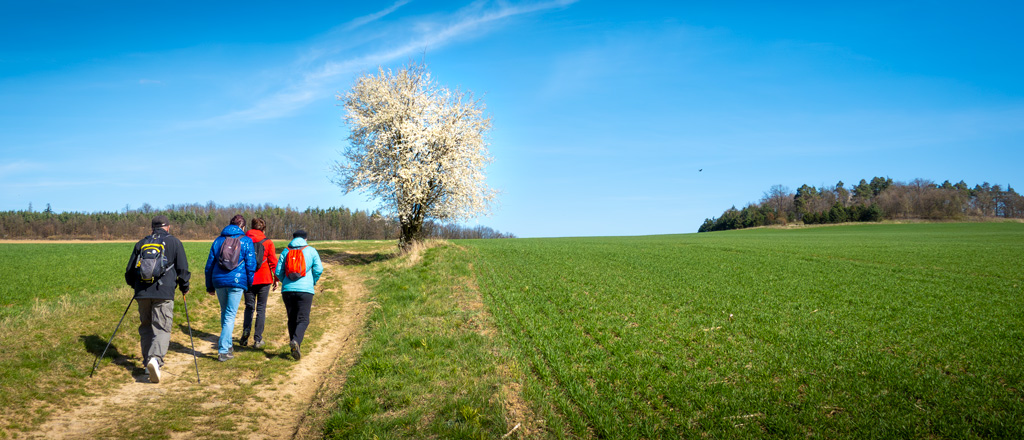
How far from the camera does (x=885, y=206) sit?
98.1 metres

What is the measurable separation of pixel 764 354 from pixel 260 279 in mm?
9461

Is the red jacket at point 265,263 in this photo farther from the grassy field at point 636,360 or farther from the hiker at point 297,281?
the grassy field at point 636,360

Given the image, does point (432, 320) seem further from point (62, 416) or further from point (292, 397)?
point (62, 416)

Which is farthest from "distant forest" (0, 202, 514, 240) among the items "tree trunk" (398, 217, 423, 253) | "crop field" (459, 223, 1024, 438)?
"crop field" (459, 223, 1024, 438)

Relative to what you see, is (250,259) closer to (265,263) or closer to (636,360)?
(265,263)

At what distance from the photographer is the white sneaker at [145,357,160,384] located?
23.9 ft

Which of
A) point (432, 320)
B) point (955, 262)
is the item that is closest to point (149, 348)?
point (432, 320)

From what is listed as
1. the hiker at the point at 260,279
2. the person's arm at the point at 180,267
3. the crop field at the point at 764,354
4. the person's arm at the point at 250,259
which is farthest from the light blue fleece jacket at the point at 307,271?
the crop field at the point at 764,354

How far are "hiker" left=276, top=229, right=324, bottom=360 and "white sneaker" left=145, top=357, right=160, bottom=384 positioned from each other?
1.93 metres

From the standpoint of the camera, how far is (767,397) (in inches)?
260

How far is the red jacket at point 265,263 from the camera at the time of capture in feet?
30.1

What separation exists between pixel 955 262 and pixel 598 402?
2734 centimetres

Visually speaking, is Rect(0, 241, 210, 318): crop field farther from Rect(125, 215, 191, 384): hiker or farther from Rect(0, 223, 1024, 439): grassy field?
Rect(125, 215, 191, 384): hiker

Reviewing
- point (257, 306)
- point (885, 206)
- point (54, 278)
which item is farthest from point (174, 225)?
point (885, 206)
